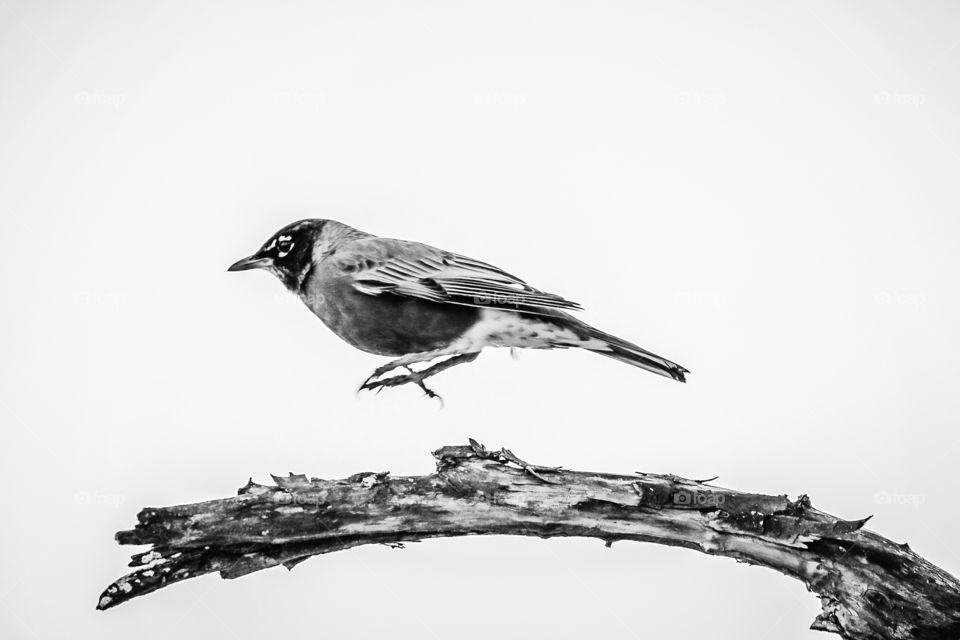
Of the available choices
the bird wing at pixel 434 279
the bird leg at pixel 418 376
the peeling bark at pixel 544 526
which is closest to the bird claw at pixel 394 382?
the bird leg at pixel 418 376

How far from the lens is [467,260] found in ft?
11.0

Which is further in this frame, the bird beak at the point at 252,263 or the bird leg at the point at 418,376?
the bird beak at the point at 252,263

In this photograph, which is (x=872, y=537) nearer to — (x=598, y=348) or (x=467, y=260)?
(x=598, y=348)

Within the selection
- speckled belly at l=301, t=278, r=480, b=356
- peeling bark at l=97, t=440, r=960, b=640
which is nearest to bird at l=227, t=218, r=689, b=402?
speckled belly at l=301, t=278, r=480, b=356

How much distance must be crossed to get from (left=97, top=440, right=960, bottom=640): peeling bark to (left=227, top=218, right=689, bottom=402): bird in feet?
1.59

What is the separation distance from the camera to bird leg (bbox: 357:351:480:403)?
316 cm

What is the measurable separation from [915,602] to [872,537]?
0.70ft

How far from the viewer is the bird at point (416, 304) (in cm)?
310

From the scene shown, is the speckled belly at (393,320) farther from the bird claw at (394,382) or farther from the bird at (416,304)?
the bird claw at (394,382)

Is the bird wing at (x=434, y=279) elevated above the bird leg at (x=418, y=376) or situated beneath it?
elevated above

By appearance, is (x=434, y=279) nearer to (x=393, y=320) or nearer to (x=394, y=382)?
(x=393, y=320)

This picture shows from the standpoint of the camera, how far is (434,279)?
3.18 m

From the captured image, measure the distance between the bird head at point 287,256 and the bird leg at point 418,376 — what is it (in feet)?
1.57

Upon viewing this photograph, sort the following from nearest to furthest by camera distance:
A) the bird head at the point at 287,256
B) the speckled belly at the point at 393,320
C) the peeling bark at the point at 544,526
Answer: the peeling bark at the point at 544,526 → the speckled belly at the point at 393,320 → the bird head at the point at 287,256
